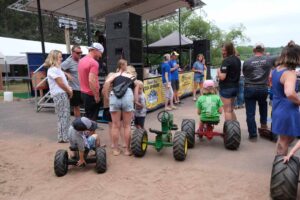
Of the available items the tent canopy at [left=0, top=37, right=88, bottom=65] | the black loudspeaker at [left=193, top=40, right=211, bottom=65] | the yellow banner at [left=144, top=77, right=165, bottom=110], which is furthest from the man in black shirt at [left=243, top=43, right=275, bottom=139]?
the tent canopy at [left=0, top=37, right=88, bottom=65]

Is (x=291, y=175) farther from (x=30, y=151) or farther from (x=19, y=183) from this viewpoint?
(x=30, y=151)

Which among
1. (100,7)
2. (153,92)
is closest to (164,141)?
(153,92)

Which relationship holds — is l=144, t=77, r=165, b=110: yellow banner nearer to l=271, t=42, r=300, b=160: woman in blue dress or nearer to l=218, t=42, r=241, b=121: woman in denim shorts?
l=218, t=42, r=241, b=121: woman in denim shorts

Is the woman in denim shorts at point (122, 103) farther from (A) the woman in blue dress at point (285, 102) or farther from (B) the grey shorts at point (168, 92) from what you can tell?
(B) the grey shorts at point (168, 92)

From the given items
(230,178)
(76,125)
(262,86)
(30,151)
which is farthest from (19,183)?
(262,86)

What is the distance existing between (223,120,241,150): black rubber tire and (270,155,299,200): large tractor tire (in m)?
1.89

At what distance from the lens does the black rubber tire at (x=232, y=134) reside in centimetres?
527

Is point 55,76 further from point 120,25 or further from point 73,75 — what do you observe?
point 120,25

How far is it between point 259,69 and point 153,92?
14.0ft

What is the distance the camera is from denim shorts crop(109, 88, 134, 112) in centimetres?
505

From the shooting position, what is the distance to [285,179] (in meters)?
3.29

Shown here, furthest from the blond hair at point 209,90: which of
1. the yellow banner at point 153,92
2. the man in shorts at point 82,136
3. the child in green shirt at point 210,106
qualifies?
the yellow banner at point 153,92

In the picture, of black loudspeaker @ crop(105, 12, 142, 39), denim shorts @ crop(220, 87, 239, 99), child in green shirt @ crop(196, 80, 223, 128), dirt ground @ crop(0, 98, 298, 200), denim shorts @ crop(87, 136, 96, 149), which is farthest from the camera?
black loudspeaker @ crop(105, 12, 142, 39)

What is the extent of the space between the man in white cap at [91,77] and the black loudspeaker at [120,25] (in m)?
1.65
